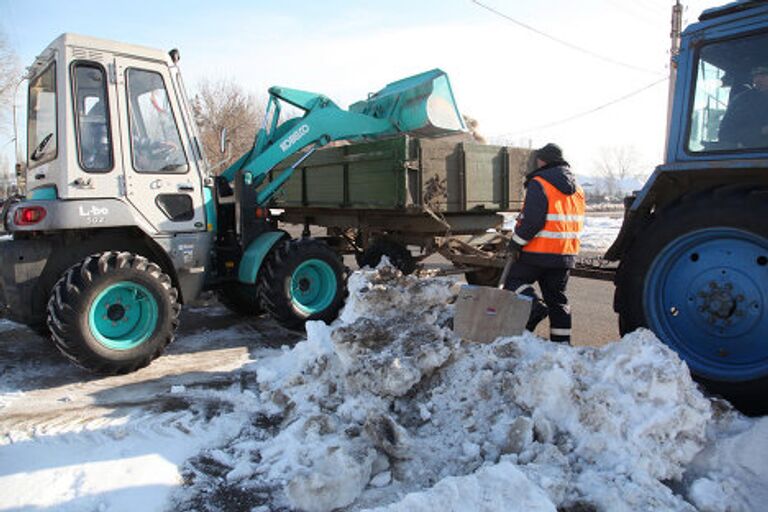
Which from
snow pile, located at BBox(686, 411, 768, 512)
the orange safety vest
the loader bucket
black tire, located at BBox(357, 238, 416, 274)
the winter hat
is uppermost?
the loader bucket

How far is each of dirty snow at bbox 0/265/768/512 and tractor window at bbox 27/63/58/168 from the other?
8.96 ft

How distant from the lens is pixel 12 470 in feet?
9.87

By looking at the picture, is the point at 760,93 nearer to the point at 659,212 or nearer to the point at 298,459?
the point at 659,212

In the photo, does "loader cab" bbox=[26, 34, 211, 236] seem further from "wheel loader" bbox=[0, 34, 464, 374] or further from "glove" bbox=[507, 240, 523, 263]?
"glove" bbox=[507, 240, 523, 263]

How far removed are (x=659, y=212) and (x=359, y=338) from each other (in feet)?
7.58

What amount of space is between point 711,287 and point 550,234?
4.11 ft

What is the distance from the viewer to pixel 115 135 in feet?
15.8

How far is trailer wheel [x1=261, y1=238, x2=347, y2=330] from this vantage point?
557 centimetres

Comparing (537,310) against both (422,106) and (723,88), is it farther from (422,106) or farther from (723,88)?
(422,106)

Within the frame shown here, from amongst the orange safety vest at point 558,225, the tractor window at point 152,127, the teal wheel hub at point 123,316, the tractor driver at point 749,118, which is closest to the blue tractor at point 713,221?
the tractor driver at point 749,118

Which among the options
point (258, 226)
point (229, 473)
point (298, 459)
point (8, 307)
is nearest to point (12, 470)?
point (229, 473)

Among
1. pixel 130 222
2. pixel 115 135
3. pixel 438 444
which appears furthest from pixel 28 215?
pixel 438 444

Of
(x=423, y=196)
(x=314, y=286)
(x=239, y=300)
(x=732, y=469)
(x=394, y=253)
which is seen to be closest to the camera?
(x=732, y=469)

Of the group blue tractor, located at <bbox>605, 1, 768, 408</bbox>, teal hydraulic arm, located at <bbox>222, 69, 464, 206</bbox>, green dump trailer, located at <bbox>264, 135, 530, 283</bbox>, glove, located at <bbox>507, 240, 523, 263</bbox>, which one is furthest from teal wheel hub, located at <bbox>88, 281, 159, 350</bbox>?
blue tractor, located at <bbox>605, 1, 768, 408</bbox>
